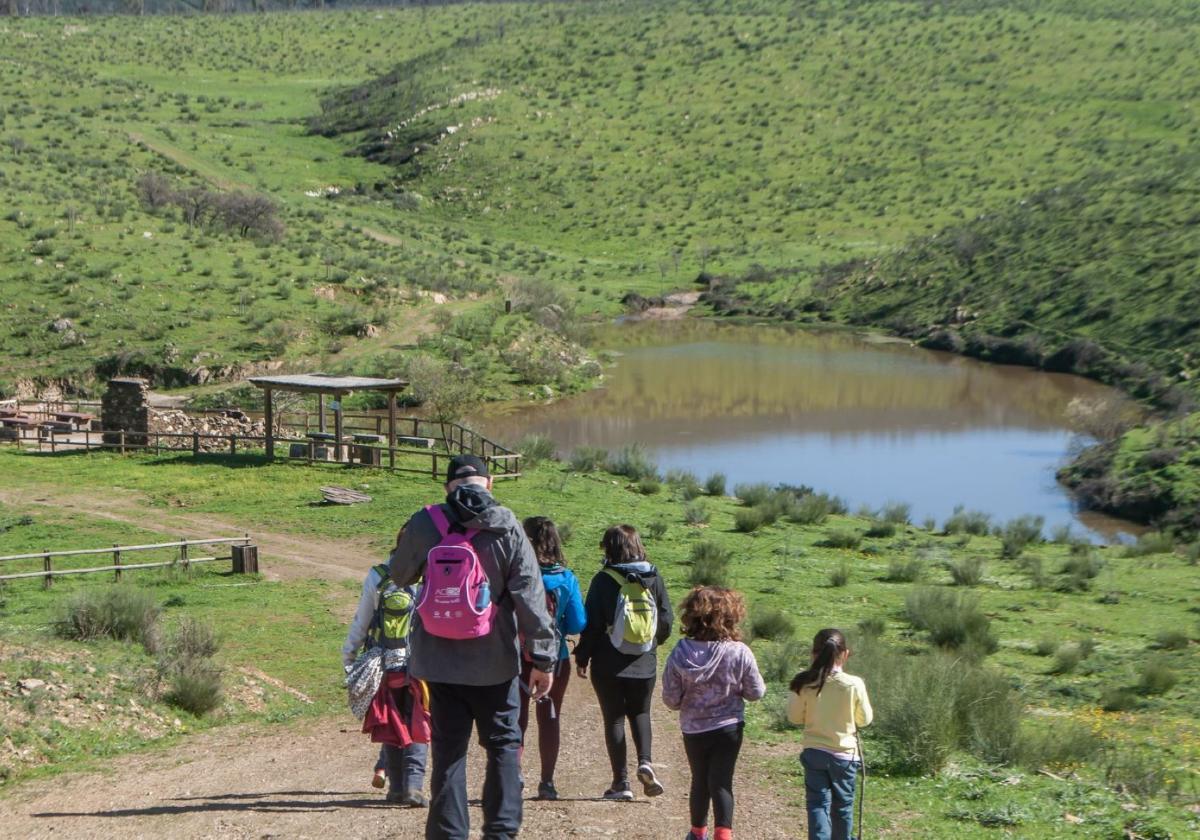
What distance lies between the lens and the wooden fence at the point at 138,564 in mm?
18938

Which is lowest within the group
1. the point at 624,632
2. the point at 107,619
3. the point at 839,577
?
the point at 839,577

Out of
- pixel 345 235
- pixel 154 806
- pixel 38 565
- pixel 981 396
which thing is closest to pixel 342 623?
pixel 38 565

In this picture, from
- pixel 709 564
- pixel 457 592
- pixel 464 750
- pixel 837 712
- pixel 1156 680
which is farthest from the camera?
pixel 709 564

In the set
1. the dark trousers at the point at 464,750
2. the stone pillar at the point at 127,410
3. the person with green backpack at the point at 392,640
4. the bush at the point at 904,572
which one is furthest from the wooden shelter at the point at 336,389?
the dark trousers at the point at 464,750

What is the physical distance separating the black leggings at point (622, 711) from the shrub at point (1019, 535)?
18.8 metres

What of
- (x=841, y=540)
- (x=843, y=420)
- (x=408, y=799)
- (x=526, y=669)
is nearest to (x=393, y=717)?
(x=408, y=799)

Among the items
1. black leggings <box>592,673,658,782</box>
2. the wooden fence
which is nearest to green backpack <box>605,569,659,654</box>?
black leggings <box>592,673,658,782</box>

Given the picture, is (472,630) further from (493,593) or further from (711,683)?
(711,683)

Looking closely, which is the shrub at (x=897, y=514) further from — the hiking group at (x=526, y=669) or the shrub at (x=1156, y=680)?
the hiking group at (x=526, y=669)

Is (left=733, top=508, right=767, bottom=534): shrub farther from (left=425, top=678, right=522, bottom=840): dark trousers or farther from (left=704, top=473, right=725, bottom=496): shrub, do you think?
(left=425, top=678, right=522, bottom=840): dark trousers

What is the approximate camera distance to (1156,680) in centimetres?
1650

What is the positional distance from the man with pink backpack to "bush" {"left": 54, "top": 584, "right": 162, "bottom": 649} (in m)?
7.66

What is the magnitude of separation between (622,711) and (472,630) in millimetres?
2480

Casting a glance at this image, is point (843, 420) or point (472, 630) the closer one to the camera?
point (472, 630)
